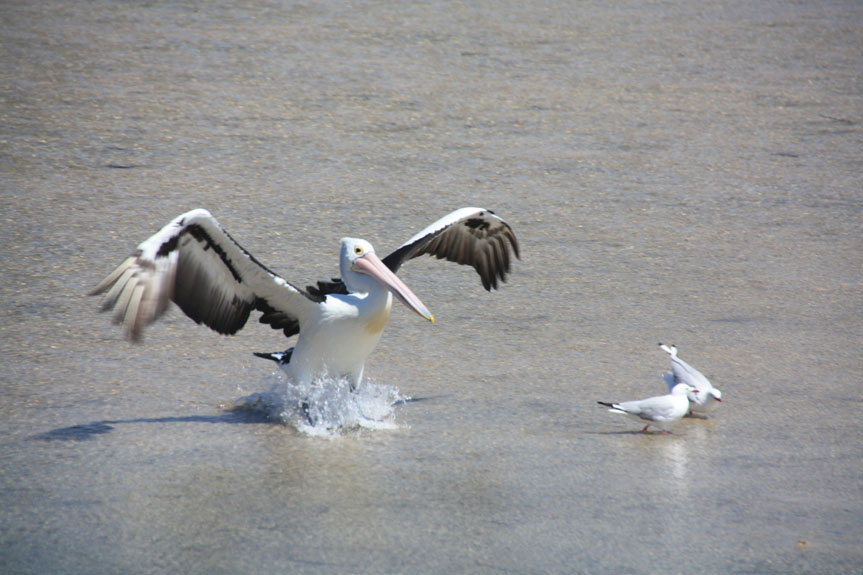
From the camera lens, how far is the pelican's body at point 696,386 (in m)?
4.63

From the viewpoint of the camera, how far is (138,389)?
4.77 meters

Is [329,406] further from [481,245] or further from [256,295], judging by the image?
[481,245]

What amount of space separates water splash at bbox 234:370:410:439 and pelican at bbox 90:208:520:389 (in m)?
0.07

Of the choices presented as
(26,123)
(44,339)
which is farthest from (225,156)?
(44,339)

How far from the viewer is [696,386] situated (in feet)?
15.2

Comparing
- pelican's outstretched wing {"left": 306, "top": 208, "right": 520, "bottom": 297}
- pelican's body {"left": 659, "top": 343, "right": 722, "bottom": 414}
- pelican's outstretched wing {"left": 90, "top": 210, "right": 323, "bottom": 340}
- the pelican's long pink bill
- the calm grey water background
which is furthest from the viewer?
pelican's outstretched wing {"left": 306, "top": 208, "right": 520, "bottom": 297}

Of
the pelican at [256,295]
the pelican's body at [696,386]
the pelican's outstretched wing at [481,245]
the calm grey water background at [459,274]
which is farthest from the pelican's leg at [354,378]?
the pelican's body at [696,386]

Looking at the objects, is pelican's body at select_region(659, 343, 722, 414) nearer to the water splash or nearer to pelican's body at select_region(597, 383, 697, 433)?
pelican's body at select_region(597, 383, 697, 433)

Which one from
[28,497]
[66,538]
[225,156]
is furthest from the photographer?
[225,156]

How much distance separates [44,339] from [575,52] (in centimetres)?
671

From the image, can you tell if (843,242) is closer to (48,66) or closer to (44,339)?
(44,339)

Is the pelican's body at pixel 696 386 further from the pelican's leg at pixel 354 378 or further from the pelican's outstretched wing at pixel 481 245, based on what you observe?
the pelican's leg at pixel 354 378

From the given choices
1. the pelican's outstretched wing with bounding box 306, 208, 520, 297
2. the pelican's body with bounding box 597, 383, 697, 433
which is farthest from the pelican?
the pelican's body with bounding box 597, 383, 697, 433

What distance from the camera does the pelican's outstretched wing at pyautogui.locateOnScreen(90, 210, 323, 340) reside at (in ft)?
14.1
